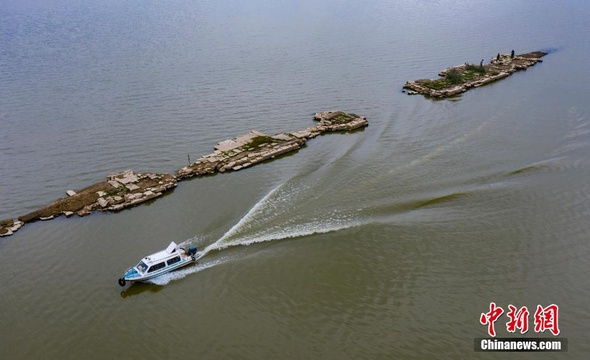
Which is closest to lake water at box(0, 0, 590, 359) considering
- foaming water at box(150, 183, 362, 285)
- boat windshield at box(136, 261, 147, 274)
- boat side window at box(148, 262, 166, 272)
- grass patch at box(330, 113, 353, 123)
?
foaming water at box(150, 183, 362, 285)

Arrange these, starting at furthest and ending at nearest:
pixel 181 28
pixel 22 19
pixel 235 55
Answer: pixel 22 19
pixel 181 28
pixel 235 55

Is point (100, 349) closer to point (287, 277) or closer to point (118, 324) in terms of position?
point (118, 324)

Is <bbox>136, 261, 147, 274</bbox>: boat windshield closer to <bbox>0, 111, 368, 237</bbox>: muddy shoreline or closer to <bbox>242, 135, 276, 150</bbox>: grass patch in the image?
<bbox>0, 111, 368, 237</bbox>: muddy shoreline

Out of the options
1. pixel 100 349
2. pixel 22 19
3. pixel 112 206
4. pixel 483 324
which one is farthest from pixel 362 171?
pixel 22 19

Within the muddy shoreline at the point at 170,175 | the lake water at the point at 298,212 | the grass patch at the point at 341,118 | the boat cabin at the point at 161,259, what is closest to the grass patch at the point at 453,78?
the lake water at the point at 298,212

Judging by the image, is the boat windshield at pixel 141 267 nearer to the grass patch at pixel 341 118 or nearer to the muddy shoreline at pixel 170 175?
the muddy shoreline at pixel 170 175
